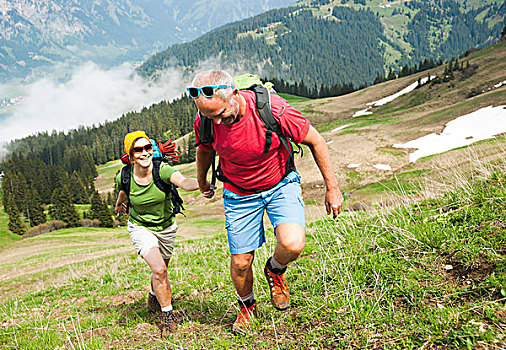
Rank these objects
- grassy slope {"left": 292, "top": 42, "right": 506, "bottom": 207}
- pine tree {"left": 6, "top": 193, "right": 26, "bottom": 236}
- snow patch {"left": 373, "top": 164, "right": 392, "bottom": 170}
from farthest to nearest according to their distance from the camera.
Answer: pine tree {"left": 6, "top": 193, "right": 26, "bottom": 236} < snow patch {"left": 373, "top": 164, "right": 392, "bottom": 170} < grassy slope {"left": 292, "top": 42, "right": 506, "bottom": 207}

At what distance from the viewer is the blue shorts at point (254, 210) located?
173 inches

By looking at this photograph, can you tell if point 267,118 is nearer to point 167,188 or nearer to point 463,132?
point 167,188

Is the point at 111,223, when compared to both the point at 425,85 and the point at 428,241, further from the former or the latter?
the point at 428,241

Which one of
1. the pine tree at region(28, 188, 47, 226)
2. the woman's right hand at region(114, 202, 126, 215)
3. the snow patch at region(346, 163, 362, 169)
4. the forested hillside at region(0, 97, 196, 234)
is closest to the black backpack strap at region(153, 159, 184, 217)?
the woman's right hand at region(114, 202, 126, 215)

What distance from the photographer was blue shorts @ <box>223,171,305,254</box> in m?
4.39

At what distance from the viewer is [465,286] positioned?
3545mm

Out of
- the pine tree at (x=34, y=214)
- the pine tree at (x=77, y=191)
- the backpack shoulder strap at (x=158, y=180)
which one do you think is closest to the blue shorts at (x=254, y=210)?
the backpack shoulder strap at (x=158, y=180)

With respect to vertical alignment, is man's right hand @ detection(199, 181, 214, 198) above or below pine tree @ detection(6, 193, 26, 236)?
above

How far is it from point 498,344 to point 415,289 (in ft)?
3.55

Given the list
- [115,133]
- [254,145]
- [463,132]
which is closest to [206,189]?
[254,145]

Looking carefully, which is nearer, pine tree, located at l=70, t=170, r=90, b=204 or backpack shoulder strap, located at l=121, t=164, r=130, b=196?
backpack shoulder strap, located at l=121, t=164, r=130, b=196

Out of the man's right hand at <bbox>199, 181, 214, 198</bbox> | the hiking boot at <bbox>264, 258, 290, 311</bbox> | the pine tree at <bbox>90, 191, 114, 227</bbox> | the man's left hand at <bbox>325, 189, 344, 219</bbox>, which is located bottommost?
the pine tree at <bbox>90, 191, 114, 227</bbox>

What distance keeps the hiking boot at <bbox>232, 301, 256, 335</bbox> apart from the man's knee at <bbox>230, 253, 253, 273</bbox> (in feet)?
1.58

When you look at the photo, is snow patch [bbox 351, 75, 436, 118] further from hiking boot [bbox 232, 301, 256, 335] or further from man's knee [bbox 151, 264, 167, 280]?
hiking boot [bbox 232, 301, 256, 335]
